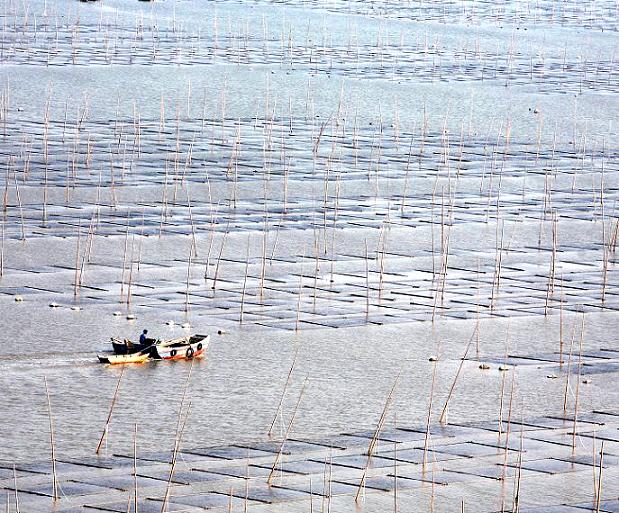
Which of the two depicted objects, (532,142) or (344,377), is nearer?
(344,377)

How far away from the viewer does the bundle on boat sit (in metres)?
18.8

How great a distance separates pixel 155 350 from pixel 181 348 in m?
0.30

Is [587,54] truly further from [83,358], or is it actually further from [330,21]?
[83,358]

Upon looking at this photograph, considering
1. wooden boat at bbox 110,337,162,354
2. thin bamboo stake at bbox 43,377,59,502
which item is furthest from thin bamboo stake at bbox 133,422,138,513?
wooden boat at bbox 110,337,162,354

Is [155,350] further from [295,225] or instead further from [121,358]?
[295,225]

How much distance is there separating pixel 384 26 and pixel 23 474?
111ft

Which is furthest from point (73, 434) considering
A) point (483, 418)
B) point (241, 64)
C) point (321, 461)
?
point (241, 64)

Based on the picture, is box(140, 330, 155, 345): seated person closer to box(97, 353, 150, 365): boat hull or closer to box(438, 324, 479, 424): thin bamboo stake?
box(97, 353, 150, 365): boat hull

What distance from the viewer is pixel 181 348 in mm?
19016

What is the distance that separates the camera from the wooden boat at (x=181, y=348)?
1895 centimetres

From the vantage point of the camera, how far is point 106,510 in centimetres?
1459

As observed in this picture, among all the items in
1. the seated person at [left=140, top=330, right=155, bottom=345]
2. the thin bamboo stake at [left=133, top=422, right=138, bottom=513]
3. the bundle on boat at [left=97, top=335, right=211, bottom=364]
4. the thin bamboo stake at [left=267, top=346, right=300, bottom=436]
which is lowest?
the thin bamboo stake at [left=133, top=422, right=138, bottom=513]

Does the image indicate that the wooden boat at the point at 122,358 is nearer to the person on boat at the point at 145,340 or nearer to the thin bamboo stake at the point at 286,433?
the person on boat at the point at 145,340

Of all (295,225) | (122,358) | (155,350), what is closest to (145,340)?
(155,350)
